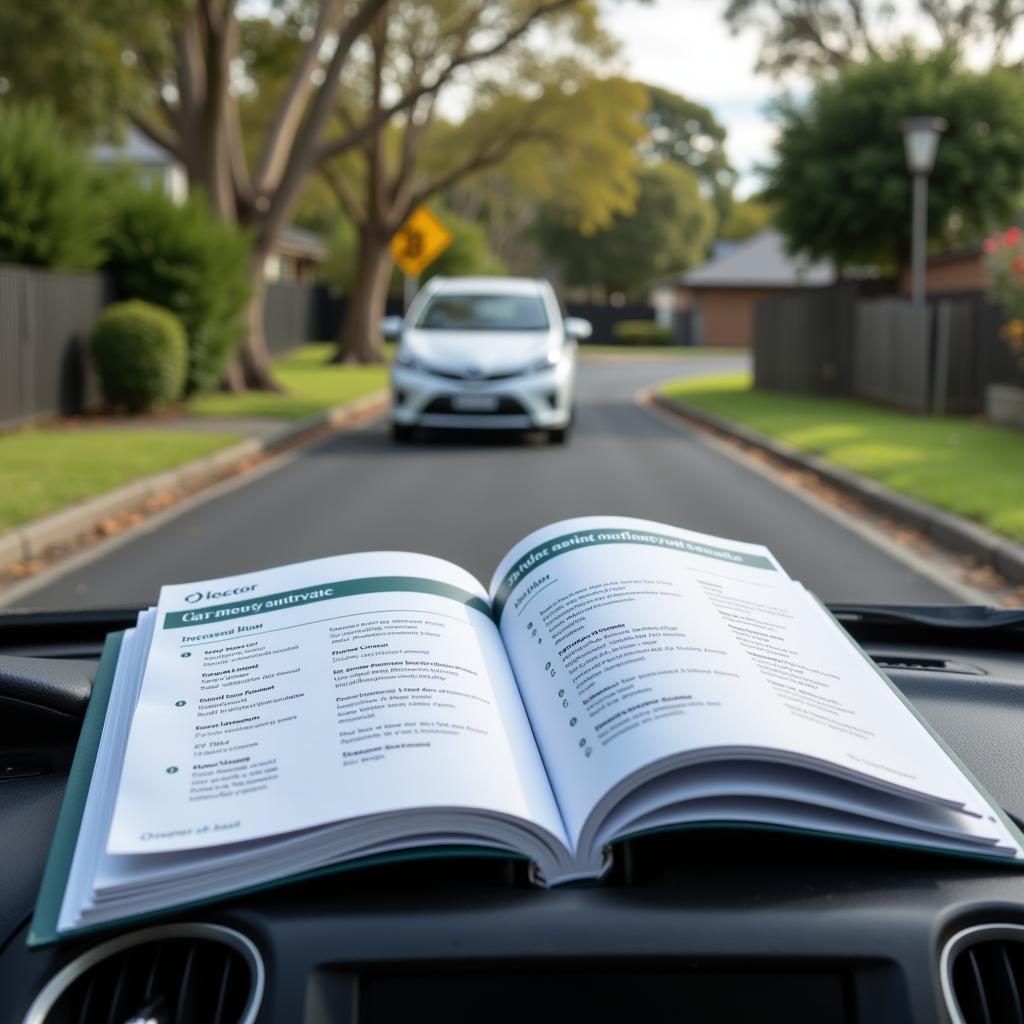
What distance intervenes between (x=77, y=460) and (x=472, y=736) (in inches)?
443

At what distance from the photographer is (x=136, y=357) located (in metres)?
17.4

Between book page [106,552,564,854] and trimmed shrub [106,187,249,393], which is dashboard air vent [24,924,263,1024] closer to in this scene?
book page [106,552,564,854]

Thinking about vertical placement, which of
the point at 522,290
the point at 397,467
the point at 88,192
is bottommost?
the point at 397,467

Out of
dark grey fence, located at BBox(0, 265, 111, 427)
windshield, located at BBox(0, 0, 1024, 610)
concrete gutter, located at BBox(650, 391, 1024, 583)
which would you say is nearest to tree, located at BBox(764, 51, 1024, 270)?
windshield, located at BBox(0, 0, 1024, 610)

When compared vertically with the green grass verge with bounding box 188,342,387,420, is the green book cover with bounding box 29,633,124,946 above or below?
above

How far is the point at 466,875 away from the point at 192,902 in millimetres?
253

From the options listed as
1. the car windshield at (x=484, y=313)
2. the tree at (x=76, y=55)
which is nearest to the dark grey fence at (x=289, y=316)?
the tree at (x=76, y=55)

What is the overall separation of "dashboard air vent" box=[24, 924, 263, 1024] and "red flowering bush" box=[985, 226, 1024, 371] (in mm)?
15449

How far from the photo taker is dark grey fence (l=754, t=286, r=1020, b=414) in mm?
18672

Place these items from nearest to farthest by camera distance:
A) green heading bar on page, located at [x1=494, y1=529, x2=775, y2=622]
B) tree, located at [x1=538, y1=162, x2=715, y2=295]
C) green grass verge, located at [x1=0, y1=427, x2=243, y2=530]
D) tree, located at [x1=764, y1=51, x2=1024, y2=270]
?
green heading bar on page, located at [x1=494, y1=529, x2=775, y2=622] → green grass verge, located at [x1=0, y1=427, x2=243, y2=530] → tree, located at [x1=764, y1=51, x2=1024, y2=270] → tree, located at [x1=538, y1=162, x2=715, y2=295]

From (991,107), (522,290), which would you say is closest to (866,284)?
(991,107)

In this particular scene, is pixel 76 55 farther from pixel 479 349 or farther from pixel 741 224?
pixel 741 224

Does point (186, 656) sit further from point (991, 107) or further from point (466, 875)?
point (991, 107)

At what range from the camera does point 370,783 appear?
1.34 m
